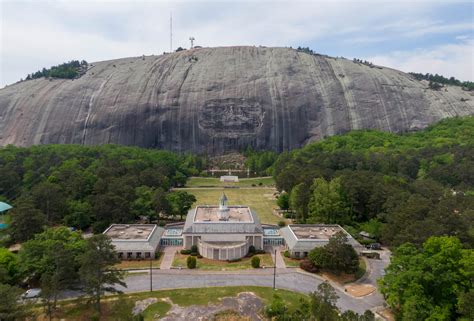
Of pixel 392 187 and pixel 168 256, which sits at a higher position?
pixel 392 187

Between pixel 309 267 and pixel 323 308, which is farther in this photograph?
pixel 309 267

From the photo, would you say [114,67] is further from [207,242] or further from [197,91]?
[207,242]

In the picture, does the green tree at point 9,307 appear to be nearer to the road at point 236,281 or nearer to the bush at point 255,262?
the road at point 236,281

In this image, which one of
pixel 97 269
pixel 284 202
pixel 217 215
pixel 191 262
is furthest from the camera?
pixel 284 202

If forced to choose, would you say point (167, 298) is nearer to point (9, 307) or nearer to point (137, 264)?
point (137, 264)

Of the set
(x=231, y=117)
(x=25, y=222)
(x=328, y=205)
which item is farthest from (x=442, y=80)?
(x=25, y=222)

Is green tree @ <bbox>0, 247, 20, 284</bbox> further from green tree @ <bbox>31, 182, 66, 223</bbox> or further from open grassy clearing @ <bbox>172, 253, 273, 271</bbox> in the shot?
green tree @ <bbox>31, 182, 66, 223</bbox>

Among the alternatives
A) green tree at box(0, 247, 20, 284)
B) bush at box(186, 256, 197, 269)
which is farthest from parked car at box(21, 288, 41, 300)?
bush at box(186, 256, 197, 269)
